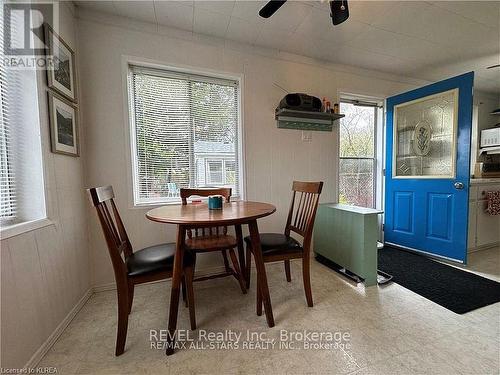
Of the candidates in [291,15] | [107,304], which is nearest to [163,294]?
[107,304]

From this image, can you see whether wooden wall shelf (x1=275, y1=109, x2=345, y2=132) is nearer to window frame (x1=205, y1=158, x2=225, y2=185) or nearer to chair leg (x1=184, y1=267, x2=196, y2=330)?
window frame (x1=205, y1=158, x2=225, y2=185)

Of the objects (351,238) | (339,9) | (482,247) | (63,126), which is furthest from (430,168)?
(63,126)

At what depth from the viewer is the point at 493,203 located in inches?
109

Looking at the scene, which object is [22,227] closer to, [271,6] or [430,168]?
[271,6]

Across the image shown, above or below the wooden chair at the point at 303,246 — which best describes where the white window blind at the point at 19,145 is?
above

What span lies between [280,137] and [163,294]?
2.08 metres

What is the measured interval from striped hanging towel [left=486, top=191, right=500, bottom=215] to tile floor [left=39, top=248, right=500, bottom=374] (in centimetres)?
172

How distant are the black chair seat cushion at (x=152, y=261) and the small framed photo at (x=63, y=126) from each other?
3.18 feet

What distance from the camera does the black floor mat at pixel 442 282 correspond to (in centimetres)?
174

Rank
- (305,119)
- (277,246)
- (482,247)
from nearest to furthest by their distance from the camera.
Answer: (277,246), (305,119), (482,247)

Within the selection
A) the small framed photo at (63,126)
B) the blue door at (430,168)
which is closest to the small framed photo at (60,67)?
the small framed photo at (63,126)

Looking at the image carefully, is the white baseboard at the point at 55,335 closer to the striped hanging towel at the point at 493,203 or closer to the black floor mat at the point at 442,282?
Answer: the black floor mat at the point at 442,282

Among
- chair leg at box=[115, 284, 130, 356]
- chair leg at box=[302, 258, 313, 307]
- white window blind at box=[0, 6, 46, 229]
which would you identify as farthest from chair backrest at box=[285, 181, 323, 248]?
white window blind at box=[0, 6, 46, 229]

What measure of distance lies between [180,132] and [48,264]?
1508 mm
